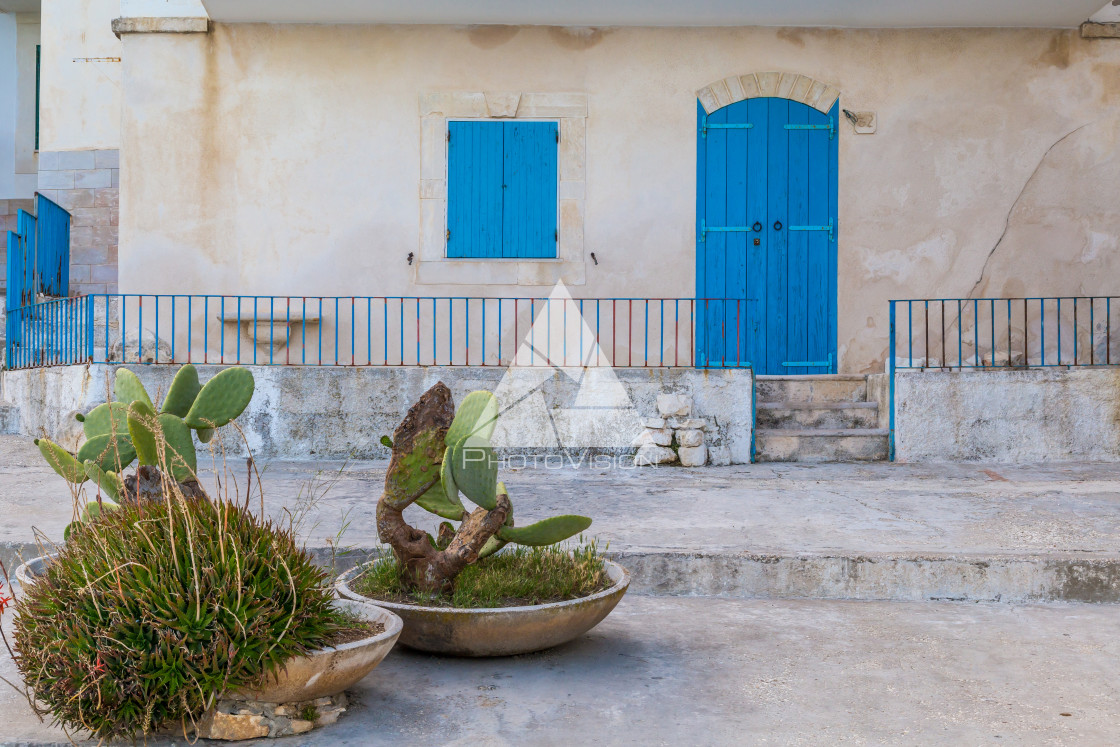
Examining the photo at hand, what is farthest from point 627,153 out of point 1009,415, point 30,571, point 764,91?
point 30,571

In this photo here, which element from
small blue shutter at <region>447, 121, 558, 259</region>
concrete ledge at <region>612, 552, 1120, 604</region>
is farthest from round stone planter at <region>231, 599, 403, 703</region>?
small blue shutter at <region>447, 121, 558, 259</region>

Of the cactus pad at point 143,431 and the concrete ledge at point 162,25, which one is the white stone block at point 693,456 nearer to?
the cactus pad at point 143,431

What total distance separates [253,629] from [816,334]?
700 centimetres

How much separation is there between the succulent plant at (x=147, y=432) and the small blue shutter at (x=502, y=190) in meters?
5.25

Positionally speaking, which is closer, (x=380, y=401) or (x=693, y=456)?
(x=693, y=456)

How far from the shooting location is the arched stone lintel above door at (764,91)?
8.42 m

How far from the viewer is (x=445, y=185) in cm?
845

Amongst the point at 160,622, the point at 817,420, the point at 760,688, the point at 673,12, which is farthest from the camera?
the point at 673,12

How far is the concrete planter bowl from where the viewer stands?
91.0 inches

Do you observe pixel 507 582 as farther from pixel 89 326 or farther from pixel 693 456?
pixel 89 326

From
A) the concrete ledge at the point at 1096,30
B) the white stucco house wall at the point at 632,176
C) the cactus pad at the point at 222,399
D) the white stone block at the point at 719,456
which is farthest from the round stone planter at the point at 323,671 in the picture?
the concrete ledge at the point at 1096,30

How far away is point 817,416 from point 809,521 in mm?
2982

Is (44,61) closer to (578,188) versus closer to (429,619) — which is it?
(578,188)

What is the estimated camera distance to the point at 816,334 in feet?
27.8
